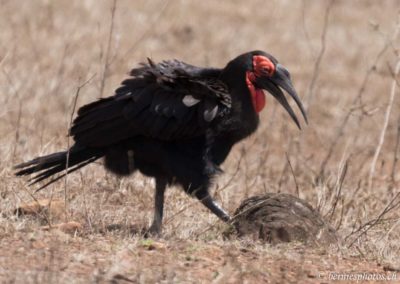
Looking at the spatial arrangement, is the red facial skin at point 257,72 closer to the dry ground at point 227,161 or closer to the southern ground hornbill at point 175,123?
the southern ground hornbill at point 175,123

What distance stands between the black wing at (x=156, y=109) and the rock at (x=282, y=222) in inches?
20.9

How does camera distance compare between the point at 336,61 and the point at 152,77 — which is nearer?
the point at 152,77

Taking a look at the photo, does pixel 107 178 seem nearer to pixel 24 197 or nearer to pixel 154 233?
pixel 24 197

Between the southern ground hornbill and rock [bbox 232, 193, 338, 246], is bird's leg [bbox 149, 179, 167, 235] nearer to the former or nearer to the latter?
the southern ground hornbill

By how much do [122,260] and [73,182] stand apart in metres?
1.96

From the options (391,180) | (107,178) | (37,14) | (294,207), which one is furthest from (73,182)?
(37,14)

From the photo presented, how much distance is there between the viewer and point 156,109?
5430 mm

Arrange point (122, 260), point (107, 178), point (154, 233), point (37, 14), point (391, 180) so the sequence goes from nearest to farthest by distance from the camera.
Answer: point (122, 260) < point (154, 233) < point (107, 178) < point (391, 180) < point (37, 14)

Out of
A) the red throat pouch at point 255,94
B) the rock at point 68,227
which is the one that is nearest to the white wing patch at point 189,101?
the red throat pouch at point 255,94

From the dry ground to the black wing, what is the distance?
0.43m

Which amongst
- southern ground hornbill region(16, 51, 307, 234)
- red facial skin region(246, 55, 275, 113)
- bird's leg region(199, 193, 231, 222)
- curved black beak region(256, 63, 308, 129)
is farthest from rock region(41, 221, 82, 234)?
curved black beak region(256, 63, 308, 129)

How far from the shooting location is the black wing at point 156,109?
5.42m

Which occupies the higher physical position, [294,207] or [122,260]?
[294,207]

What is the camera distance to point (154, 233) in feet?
17.6
